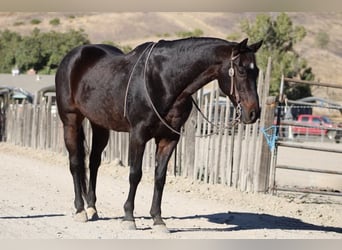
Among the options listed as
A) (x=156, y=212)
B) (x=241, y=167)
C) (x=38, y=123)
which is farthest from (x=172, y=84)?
(x=38, y=123)

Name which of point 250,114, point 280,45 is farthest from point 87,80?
point 280,45

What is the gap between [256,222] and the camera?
8453 millimetres

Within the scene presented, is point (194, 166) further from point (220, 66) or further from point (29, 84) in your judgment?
point (29, 84)

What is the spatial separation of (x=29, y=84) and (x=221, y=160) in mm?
34525

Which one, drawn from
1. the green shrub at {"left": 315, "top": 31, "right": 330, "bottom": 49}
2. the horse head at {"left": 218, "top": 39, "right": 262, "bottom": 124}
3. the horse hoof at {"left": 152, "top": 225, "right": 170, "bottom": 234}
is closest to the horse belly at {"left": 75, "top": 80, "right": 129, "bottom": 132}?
the horse hoof at {"left": 152, "top": 225, "right": 170, "bottom": 234}

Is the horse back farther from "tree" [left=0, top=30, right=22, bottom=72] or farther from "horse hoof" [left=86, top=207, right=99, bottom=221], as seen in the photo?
"tree" [left=0, top=30, right=22, bottom=72]

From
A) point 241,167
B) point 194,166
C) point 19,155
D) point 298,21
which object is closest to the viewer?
point 241,167

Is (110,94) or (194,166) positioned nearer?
(110,94)

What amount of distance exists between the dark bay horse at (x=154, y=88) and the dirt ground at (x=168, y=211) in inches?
17.5

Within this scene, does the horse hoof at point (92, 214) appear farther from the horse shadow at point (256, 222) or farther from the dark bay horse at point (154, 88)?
the horse shadow at point (256, 222)

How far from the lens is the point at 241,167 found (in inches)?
436

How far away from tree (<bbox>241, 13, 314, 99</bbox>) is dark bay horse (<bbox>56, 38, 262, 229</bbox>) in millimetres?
36507

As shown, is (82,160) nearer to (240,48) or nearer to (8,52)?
(240,48)

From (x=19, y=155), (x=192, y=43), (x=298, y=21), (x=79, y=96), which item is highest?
(x=298, y=21)
